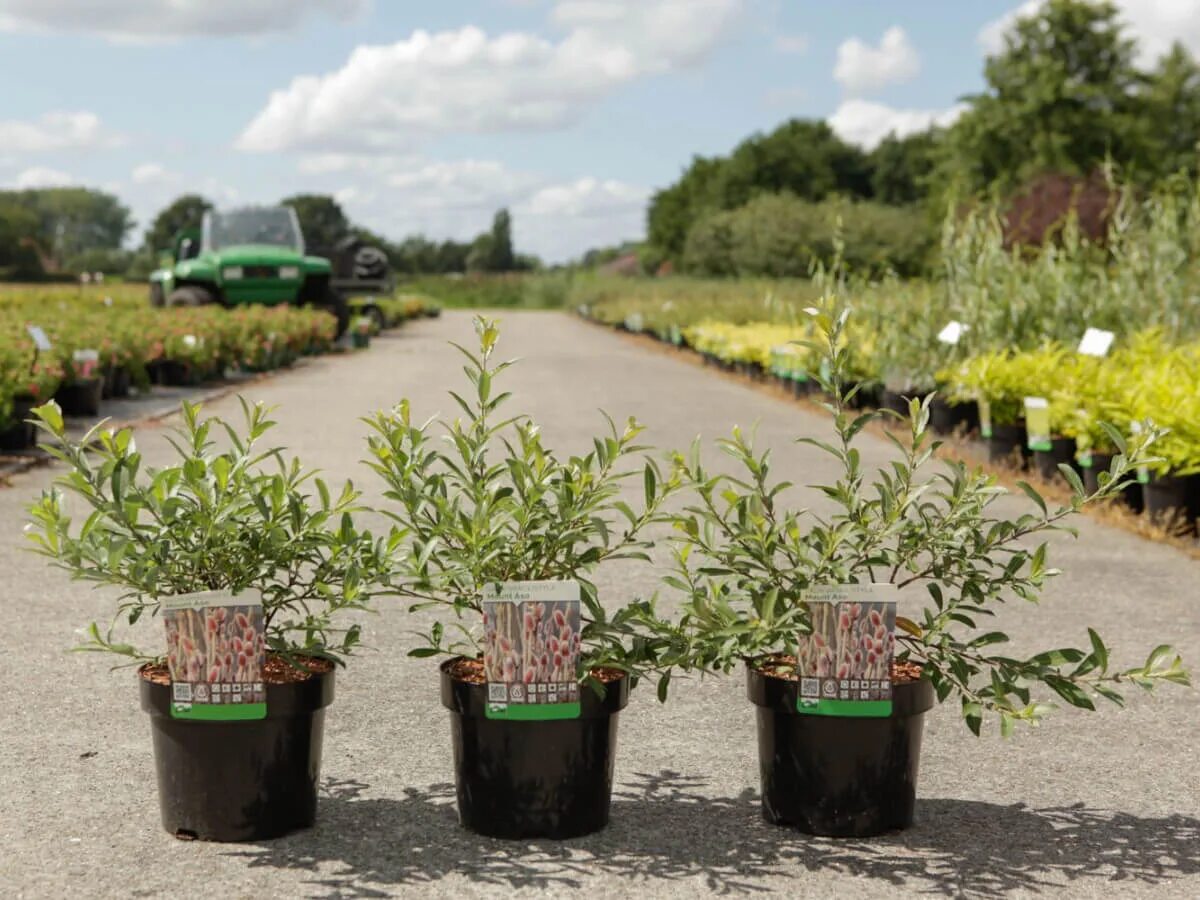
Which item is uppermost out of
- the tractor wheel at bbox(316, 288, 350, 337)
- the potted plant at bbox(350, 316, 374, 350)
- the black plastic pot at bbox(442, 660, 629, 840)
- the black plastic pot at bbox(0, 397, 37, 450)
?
the tractor wheel at bbox(316, 288, 350, 337)

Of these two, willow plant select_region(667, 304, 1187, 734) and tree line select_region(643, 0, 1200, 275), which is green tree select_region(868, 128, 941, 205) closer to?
tree line select_region(643, 0, 1200, 275)

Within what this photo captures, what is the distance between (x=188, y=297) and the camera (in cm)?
2378

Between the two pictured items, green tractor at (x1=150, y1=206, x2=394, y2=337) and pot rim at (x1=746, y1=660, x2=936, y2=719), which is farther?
green tractor at (x1=150, y1=206, x2=394, y2=337)

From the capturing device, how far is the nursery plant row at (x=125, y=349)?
35.2 ft

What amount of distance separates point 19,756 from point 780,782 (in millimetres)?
2136

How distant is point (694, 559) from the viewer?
7.44 metres

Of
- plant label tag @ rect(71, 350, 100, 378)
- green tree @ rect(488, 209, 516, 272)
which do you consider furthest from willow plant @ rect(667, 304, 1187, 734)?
green tree @ rect(488, 209, 516, 272)

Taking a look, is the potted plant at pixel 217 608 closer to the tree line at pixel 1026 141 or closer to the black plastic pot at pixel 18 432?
the black plastic pot at pixel 18 432

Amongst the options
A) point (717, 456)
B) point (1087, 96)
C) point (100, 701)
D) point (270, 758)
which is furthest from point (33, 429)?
point (1087, 96)

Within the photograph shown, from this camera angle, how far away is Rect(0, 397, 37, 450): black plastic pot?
10523mm

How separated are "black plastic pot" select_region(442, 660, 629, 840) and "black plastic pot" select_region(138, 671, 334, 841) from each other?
1.22 ft

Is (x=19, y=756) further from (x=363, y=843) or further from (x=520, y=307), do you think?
(x=520, y=307)

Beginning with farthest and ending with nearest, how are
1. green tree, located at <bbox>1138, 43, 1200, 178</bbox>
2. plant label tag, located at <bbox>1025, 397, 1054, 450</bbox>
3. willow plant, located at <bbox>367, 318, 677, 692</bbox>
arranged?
green tree, located at <bbox>1138, 43, 1200, 178</bbox>
plant label tag, located at <bbox>1025, 397, 1054, 450</bbox>
willow plant, located at <bbox>367, 318, 677, 692</bbox>

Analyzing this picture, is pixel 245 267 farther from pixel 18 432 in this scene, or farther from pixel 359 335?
pixel 18 432
